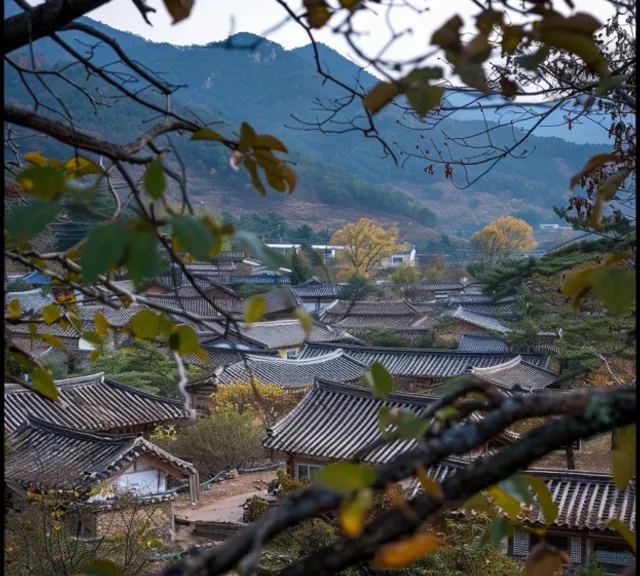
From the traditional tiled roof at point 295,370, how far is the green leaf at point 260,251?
14843mm

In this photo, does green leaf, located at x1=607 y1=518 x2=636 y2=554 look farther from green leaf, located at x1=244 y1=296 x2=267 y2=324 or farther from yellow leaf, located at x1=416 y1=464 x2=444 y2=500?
green leaf, located at x1=244 y1=296 x2=267 y2=324

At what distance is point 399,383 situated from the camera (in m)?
18.0

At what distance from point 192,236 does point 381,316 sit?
26051 mm

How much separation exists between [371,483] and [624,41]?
2662 mm

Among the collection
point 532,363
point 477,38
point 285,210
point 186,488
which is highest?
point 285,210

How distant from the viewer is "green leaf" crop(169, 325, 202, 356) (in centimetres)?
84

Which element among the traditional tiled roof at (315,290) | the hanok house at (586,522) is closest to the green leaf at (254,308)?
the hanok house at (586,522)

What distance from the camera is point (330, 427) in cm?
1040

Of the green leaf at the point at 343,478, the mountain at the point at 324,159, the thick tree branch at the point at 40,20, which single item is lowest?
the green leaf at the point at 343,478

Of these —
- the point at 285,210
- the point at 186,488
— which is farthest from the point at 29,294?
the point at 285,210

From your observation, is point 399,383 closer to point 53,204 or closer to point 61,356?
point 61,356

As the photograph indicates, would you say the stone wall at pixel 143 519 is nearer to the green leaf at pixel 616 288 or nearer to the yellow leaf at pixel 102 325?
the yellow leaf at pixel 102 325

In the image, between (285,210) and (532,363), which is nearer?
(532,363)

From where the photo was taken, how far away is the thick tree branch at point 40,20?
0.94 meters
